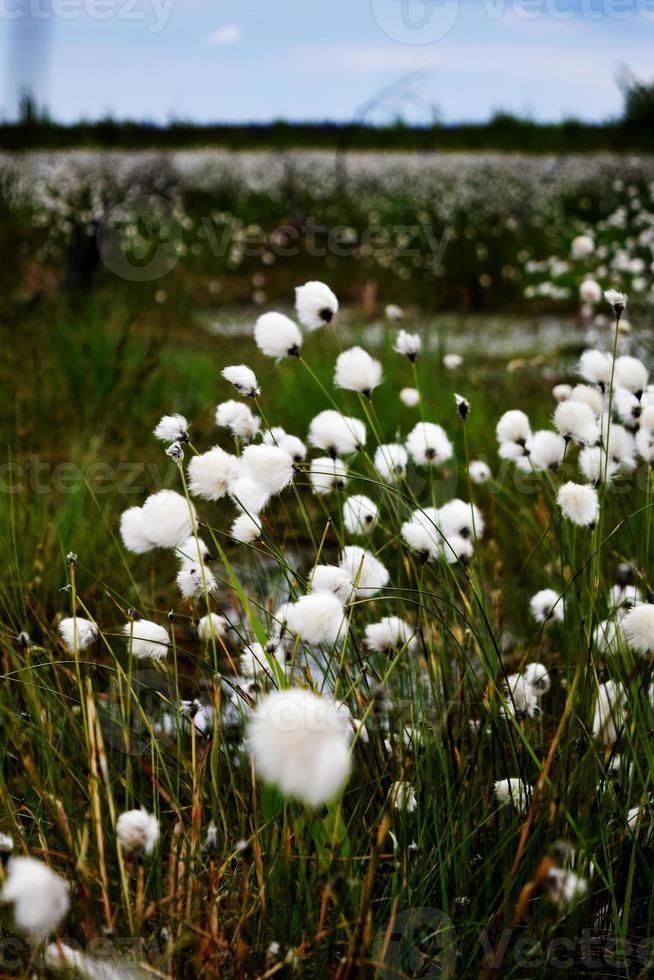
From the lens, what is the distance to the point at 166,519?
134 centimetres

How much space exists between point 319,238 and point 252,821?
11.2 metres

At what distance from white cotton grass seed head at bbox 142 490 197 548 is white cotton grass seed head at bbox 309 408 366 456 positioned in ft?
1.44

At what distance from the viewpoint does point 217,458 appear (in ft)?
4.60

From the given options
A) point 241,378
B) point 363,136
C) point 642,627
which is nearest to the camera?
point 642,627

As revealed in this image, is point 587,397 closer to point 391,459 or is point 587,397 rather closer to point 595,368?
point 595,368

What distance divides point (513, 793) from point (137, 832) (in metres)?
0.58

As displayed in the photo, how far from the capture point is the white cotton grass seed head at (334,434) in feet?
5.72

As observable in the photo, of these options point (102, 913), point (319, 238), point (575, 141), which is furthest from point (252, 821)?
point (575, 141)

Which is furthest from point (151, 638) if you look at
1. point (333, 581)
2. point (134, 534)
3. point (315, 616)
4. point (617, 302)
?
point (617, 302)

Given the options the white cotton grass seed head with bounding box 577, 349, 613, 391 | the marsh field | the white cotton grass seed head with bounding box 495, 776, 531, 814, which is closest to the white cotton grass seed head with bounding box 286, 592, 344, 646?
the marsh field

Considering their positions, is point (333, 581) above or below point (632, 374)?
below

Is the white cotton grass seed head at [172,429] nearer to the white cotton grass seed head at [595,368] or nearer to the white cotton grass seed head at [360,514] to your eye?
the white cotton grass seed head at [360,514]

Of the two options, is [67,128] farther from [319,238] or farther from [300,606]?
[300,606]

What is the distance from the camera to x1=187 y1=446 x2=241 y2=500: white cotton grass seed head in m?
1.38
